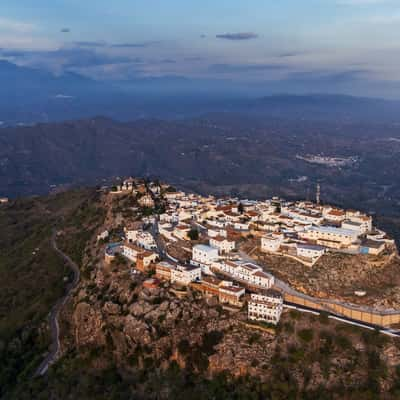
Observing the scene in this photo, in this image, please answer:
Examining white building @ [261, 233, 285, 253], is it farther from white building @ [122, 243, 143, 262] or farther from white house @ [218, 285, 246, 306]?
white building @ [122, 243, 143, 262]

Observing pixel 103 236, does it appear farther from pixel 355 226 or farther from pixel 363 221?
pixel 363 221

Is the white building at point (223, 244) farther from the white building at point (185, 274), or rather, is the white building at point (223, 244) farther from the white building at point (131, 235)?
the white building at point (131, 235)

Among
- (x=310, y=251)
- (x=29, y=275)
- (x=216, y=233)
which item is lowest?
(x=29, y=275)

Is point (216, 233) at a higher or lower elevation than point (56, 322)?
higher

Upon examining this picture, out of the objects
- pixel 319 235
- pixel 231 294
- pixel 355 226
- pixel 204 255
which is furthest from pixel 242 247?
pixel 355 226

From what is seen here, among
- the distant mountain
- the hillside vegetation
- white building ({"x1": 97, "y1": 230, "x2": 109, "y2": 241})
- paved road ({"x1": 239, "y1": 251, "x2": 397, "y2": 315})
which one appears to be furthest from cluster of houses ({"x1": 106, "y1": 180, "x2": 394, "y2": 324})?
the distant mountain
